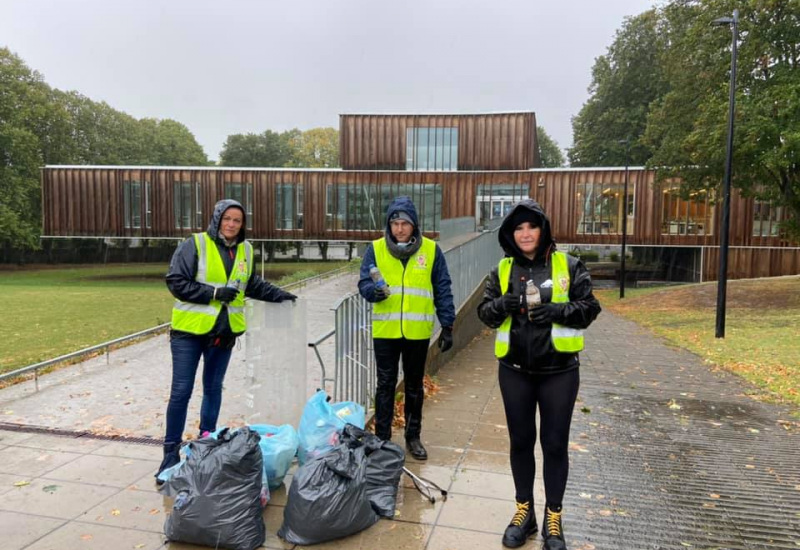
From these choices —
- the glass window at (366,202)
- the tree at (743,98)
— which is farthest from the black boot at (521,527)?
the glass window at (366,202)

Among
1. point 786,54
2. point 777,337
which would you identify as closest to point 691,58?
point 786,54

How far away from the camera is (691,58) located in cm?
2053

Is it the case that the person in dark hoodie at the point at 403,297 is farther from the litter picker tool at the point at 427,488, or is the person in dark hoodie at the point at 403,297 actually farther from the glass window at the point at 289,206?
the glass window at the point at 289,206

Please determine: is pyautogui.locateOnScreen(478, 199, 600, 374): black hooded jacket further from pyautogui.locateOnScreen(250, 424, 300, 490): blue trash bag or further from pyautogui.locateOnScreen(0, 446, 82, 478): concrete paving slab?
pyautogui.locateOnScreen(0, 446, 82, 478): concrete paving slab

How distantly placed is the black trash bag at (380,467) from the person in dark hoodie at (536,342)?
2.39ft

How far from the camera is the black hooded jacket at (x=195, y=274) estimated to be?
3.85m

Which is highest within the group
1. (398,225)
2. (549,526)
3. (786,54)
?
(786,54)

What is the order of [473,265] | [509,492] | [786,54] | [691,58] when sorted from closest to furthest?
1. [509,492]
2. [473,265]
3. [786,54]
4. [691,58]

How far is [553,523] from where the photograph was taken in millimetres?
3193

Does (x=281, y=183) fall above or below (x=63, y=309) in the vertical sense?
above

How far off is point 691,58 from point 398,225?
67.5 ft

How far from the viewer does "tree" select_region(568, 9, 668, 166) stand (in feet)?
139

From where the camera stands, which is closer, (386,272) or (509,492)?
(509,492)

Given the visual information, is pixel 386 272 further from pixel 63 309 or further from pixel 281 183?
pixel 281 183
